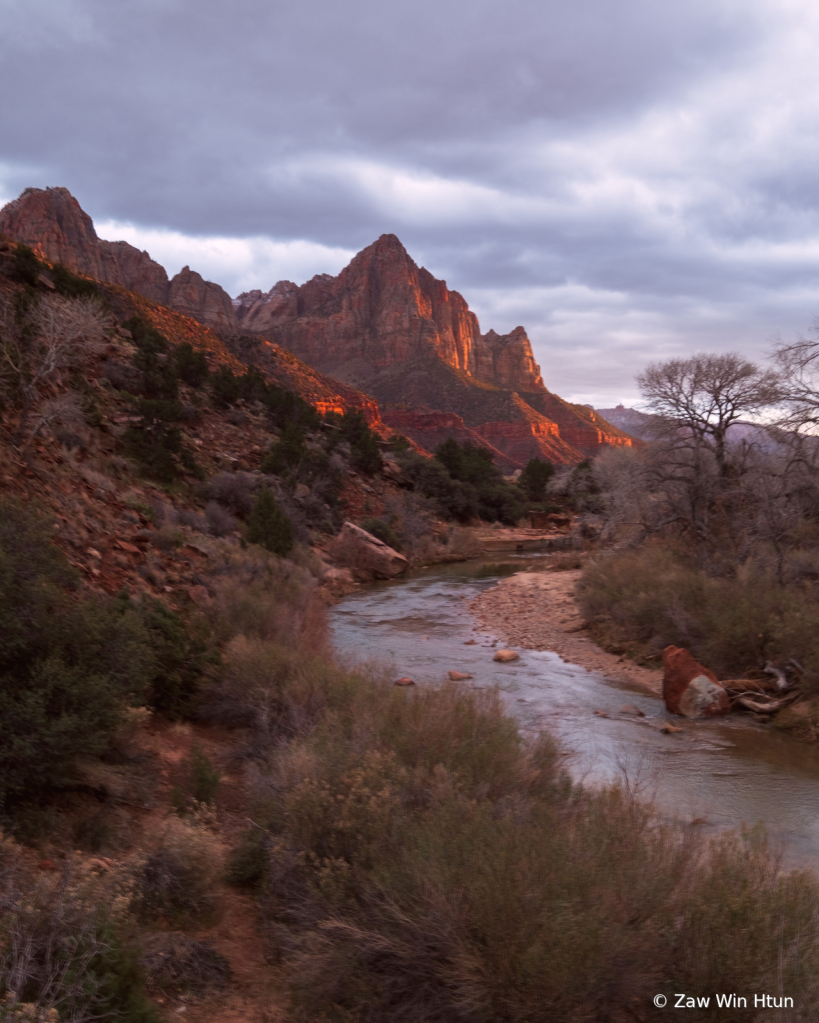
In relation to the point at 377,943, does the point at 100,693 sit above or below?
above

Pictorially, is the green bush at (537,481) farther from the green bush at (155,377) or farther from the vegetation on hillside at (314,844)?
the vegetation on hillside at (314,844)

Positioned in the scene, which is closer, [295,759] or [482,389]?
[295,759]

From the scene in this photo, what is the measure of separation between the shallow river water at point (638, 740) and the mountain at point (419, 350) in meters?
74.3

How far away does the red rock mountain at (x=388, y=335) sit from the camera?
7394cm

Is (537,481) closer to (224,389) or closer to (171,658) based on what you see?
(224,389)

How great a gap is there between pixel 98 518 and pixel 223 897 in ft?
25.0

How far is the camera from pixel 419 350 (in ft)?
408

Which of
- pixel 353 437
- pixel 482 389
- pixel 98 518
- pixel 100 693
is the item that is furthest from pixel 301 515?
pixel 482 389

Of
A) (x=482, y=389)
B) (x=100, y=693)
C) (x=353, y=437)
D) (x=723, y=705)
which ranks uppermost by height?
(x=482, y=389)

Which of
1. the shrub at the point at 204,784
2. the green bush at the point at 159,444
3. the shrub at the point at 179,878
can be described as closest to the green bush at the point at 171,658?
the shrub at the point at 204,784

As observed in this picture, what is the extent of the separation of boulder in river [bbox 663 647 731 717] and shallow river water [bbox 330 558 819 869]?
0.64ft

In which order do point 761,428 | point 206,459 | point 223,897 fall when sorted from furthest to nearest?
point 206,459
point 761,428
point 223,897

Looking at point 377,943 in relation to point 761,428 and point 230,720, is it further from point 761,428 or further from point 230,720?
point 761,428

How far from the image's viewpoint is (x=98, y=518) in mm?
10328
